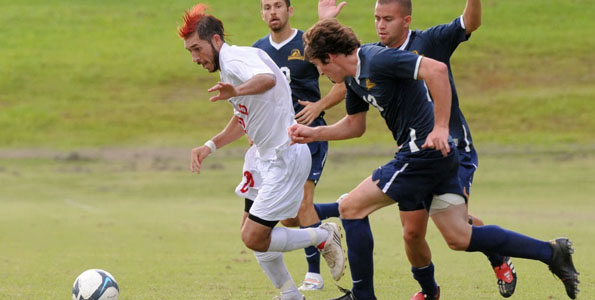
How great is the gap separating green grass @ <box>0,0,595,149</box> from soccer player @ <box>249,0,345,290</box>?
69.3 ft

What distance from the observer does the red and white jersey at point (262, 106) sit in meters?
6.83

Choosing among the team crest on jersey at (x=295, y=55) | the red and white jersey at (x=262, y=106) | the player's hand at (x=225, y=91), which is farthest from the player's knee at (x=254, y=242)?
the team crest on jersey at (x=295, y=55)

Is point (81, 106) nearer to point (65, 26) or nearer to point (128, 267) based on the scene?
point (65, 26)

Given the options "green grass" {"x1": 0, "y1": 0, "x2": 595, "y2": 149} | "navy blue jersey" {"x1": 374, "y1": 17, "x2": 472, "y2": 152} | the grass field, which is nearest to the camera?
"navy blue jersey" {"x1": 374, "y1": 17, "x2": 472, "y2": 152}

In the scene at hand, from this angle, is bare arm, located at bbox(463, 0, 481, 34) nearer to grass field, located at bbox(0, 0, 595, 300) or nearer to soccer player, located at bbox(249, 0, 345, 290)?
soccer player, located at bbox(249, 0, 345, 290)

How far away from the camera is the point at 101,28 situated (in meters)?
42.9

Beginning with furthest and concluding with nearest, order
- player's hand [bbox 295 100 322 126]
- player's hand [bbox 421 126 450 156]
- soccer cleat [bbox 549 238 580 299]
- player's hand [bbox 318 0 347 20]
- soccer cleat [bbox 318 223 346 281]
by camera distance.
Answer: player's hand [bbox 318 0 347 20]
player's hand [bbox 295 100 322 126]
soccer cleat [bbox 318 223 346 281]
soccer cleat [bbox 549 238 580 299]
player's hand [bbox 421 126 450 156]

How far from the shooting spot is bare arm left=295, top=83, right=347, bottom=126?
790 centimetres

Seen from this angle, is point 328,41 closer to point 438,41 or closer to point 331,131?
point 331,131

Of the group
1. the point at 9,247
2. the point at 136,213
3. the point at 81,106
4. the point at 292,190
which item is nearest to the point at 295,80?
the point at 292,190

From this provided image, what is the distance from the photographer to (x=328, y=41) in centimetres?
629

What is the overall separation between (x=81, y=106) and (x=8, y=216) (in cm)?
2033

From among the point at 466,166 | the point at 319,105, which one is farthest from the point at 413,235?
the point at 319,105

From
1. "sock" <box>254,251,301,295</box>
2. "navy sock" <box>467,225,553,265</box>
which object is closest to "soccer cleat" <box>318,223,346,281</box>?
"sock" <box>254,251,301,295</box>
